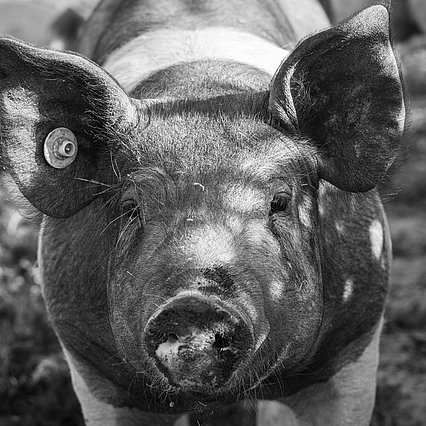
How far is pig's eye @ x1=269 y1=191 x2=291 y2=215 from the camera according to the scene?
4066mm

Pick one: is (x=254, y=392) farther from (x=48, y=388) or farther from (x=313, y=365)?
(x=48, y=388)

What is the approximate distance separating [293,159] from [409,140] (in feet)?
1.81

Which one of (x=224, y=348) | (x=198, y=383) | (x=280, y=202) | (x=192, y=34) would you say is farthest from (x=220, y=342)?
(x=192, y=34)

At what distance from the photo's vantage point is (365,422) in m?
4.96

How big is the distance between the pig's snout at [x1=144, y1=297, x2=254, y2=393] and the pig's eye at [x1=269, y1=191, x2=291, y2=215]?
66cm

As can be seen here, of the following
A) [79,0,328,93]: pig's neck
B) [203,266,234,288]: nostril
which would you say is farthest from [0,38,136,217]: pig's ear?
[203,266,234,288]: nostril

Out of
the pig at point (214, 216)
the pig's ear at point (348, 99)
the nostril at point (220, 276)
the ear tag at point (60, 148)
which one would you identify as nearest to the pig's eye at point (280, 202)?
the pig at point (214, 216)

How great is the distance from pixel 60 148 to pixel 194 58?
89 centimetres

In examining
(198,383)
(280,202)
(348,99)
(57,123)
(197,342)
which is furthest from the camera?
(57,123)

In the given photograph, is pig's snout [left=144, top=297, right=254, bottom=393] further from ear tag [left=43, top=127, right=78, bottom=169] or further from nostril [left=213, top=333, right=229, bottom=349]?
ear tag [left=43, top=127, right=78, bottom=169]

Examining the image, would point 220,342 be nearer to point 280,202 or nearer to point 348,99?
point 280,202

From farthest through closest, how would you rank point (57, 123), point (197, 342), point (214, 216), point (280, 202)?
point (57, 123) < point (280, 202) < point (214, 216) < point (197, 342)

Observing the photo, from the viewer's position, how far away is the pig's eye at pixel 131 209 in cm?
412

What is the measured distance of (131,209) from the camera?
416cm
